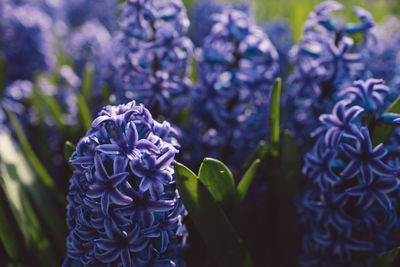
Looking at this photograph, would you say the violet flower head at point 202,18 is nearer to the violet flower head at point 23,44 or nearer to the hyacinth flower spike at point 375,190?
the violet flower head at point 23,44

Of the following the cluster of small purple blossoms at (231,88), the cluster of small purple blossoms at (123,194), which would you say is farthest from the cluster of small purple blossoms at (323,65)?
the cluster of small purple blossoms at (123,194)

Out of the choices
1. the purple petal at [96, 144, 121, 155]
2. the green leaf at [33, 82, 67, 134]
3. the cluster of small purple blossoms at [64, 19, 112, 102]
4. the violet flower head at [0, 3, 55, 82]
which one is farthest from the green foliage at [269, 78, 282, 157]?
the violet flower head at [0, 3, 55, 82]

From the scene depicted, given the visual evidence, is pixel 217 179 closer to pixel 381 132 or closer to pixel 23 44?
pixel 381 132

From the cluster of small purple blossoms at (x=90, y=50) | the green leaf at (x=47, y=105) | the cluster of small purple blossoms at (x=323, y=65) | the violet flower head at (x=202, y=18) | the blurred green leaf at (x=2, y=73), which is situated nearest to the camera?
the cluster of small purple blossoms at (x=323, y=65)

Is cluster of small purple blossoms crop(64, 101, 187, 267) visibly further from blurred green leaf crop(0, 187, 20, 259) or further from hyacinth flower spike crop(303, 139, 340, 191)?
hyacinth flower spike crop(303, 139, 340, 191)

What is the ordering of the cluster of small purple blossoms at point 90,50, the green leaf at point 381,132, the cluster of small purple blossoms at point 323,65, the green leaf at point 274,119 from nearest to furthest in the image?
the green leaf at point 381,132
the green leaf at point 274,119
the cluster of small purple blossoms at point 323,65
the cluster of small purple blossoms at point 90,50

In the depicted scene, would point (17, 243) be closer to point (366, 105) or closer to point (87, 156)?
point (87, 156)
